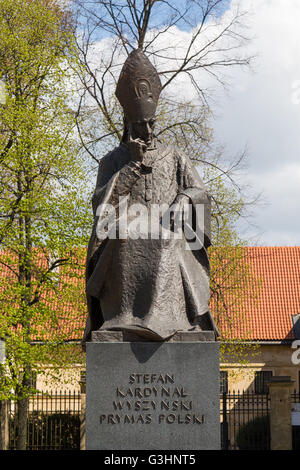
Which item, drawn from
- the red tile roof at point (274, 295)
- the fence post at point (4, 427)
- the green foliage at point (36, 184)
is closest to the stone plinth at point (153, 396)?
the green foliage at point (36, 184)

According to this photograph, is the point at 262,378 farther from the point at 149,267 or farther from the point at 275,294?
the point at 149,267

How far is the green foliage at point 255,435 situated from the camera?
801 inches

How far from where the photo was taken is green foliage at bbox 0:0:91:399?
57.3ft

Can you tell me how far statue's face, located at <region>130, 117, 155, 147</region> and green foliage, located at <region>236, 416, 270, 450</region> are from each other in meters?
14.2

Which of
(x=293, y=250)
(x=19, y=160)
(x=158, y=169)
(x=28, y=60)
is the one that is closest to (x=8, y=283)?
(x=19, y=160)

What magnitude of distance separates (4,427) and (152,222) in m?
13.5

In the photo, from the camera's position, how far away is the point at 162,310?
6.63m

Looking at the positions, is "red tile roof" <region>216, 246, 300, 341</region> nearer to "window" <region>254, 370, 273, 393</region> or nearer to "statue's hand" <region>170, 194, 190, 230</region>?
"window" <region>254, 370, 273, 393</region>

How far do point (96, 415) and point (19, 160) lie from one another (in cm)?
1186

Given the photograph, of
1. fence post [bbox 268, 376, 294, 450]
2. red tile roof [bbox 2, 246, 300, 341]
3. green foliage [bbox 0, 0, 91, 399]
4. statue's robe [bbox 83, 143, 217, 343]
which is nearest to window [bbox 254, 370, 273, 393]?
red tile roof [bbox 2, 246, 300, 341]

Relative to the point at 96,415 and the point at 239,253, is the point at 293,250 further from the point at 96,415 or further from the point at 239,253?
the point at 96,415

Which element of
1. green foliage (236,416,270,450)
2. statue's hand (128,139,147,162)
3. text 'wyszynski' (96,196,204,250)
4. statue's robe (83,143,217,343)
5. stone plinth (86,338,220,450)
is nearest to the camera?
stone plinth (86,338,220,450)

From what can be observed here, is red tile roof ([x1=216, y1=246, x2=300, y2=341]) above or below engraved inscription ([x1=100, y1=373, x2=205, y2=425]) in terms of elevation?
above

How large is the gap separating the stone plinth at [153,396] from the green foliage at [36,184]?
410 inches
